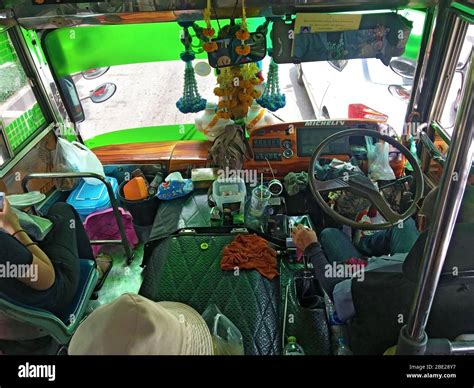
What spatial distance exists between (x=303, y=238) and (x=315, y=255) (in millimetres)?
149

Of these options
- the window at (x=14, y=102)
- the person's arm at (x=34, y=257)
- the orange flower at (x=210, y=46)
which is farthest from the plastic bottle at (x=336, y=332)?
the window at (x=14, y=102)

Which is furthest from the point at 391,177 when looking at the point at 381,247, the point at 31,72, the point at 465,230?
the point at 31,72

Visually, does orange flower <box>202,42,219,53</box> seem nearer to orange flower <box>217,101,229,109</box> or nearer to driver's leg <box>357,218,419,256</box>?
orange flower <box>217,101,229,109</box>

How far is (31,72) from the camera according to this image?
9.22ft

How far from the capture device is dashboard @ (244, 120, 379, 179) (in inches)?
121

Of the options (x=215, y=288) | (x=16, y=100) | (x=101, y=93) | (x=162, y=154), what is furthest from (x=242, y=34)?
(x=101, y=93)

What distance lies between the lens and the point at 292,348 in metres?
1.76

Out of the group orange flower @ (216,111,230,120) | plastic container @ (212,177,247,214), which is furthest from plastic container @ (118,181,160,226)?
orange flower @ (216,111,230,120)

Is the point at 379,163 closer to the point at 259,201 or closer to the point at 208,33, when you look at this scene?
the point at 259,201

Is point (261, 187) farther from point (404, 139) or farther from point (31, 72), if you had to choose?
point (31, 72)

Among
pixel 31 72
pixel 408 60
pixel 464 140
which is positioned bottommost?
pixel 408 60

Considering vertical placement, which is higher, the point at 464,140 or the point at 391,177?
the point at 464,140

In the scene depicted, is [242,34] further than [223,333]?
Yes

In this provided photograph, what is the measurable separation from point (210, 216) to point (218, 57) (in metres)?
1.18
